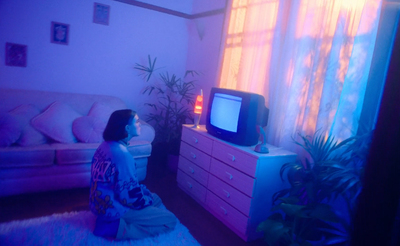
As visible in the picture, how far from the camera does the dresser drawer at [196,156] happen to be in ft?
8.52

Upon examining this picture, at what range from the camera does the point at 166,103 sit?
434cm

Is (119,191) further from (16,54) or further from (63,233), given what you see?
(16,54)

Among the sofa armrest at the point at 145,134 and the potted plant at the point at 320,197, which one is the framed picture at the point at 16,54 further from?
the potted plant at the point at 320,197

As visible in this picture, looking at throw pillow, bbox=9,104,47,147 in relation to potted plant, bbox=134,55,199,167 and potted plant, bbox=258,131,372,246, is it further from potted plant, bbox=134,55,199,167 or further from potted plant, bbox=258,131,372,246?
potted plant, bbox=258,131,372,246

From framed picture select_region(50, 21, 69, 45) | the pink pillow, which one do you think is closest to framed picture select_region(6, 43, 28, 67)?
framed picture select_region(50, 21, 69, 45)

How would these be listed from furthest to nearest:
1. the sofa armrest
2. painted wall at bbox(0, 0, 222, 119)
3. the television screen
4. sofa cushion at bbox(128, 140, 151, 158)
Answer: painted wall at bbox(0, 0, 222, 119) → the sofa armrest → sofa cushion at bbox(128, 140, 151, 158) → the television screen

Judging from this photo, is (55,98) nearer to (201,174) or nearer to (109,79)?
(109,79)

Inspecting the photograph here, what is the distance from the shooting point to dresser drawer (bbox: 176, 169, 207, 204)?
2.65 metres

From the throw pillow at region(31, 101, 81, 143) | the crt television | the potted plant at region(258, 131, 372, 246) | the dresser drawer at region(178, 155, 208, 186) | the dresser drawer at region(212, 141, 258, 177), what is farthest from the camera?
the throw pillow at region(31, 101, 81, 143)

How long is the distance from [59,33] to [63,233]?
2.63 m

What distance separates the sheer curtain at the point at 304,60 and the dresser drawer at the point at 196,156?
656 millimetres

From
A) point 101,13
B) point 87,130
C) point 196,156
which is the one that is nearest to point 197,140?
point 196,156

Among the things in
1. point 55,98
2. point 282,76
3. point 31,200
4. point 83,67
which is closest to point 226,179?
point 282,76

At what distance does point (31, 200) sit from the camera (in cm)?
244
